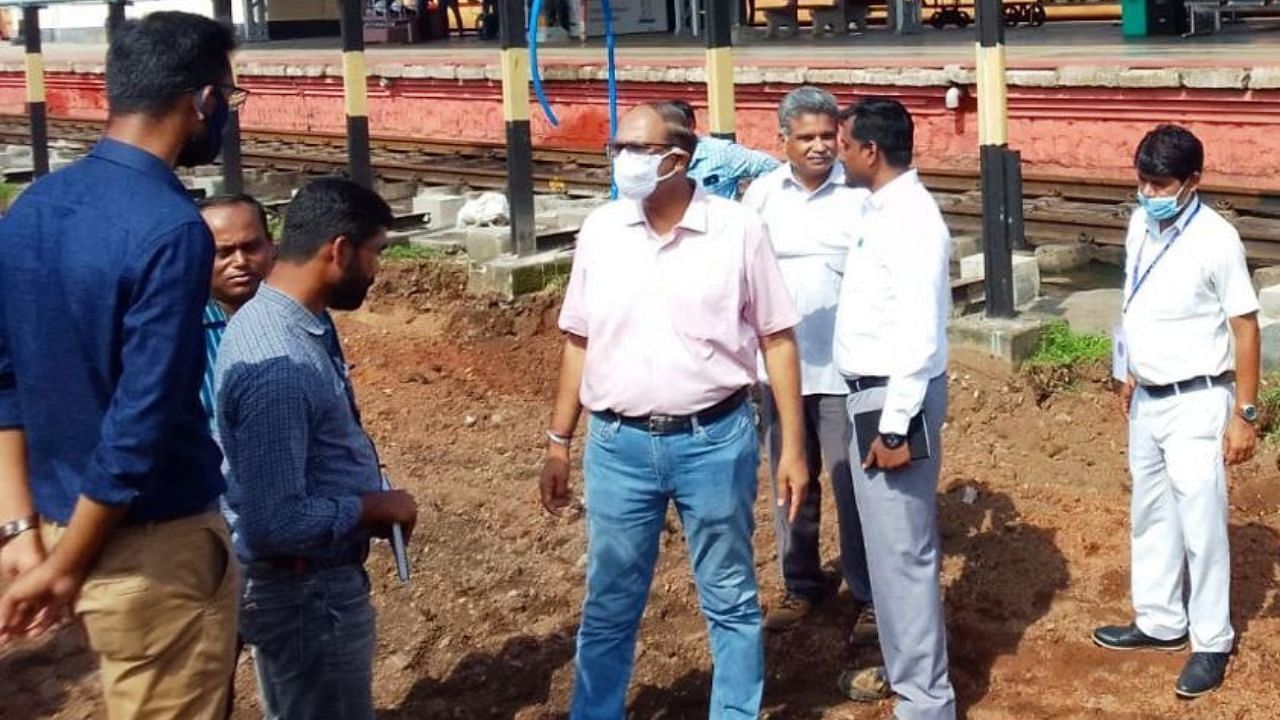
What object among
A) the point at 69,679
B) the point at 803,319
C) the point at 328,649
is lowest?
the point at 69,679

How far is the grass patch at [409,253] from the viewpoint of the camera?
36.1 feet

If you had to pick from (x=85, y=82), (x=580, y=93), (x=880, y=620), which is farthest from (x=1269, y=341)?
(x=85, y=82)

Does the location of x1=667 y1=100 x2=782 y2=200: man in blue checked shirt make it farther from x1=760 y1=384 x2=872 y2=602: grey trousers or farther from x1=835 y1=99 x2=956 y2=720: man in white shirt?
x1=835 y1=99 x2=956 y2=720: man in white shirt

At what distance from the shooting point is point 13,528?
10.9 ft

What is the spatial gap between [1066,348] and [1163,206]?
3.22 meters

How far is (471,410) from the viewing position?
8430 mm

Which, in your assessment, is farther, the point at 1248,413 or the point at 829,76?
the point at 829,76

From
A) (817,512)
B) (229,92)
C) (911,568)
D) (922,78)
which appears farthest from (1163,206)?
(922,78)

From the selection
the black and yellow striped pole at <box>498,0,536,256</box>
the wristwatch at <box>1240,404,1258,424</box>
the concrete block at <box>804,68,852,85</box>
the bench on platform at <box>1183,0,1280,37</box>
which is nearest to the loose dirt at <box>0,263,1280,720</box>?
the wristwatch at <box>1240,404,1258,424</box>

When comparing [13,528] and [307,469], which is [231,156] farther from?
[13,528]

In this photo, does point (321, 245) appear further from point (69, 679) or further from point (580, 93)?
point (580, 93)

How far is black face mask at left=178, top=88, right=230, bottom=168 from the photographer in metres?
3.36

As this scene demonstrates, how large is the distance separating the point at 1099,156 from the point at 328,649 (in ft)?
35.9

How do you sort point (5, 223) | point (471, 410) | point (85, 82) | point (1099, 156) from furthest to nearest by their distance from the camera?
point (85, 82) → point (1099, 156) → point (471, 410) → point (5, 223)
